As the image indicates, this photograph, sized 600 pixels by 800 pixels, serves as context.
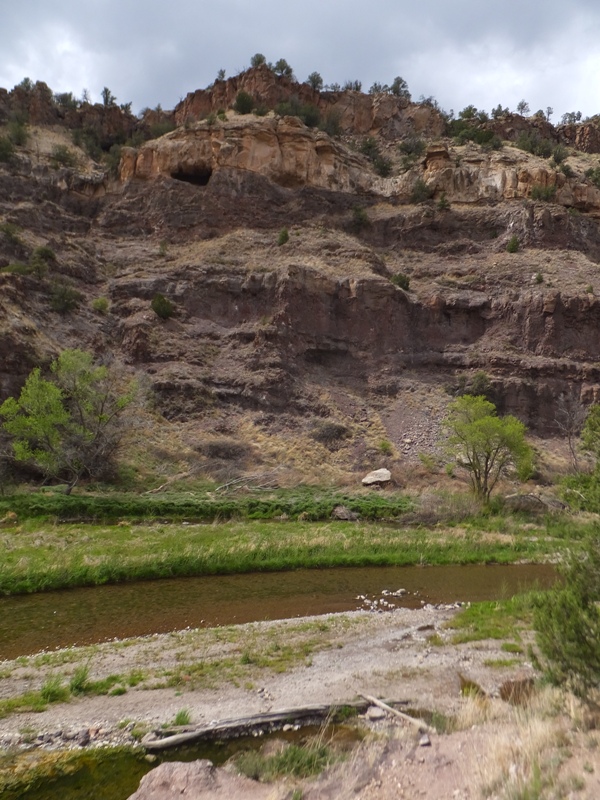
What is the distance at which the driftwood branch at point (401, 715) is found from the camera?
6824 mm

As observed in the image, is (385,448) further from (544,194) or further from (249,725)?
(544,194)

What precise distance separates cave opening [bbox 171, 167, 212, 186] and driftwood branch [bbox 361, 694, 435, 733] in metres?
59.2

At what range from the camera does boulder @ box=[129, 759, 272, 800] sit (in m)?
5.54

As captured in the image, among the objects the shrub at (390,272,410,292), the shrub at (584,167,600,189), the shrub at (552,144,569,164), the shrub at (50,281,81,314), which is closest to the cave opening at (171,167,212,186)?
the shrub at (50,281,81,314)

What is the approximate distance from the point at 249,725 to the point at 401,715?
2.28m

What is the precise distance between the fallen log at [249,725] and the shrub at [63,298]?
40.8 meters

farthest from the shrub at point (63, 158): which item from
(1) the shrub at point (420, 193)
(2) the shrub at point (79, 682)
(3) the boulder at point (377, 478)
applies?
(2) the shrub at point (79, 682)

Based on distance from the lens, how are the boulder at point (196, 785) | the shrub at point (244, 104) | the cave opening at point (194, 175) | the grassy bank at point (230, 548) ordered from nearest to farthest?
1. the boulder at point (196, 785)
2. the grassy bank at point (230, 548)
3. the cave opening at point (194, 175)
4. the shrub at point (244, 104)

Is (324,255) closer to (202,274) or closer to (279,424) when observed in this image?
(202,274)

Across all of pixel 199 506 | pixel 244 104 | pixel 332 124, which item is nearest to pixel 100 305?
pixel 199 506

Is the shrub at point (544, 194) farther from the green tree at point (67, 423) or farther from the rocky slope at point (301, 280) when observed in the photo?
the green tree at point (67, 423)

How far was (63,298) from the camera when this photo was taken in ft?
138

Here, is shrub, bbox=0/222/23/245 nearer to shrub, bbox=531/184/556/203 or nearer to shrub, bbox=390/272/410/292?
shrub, bbox=390/272/410/292

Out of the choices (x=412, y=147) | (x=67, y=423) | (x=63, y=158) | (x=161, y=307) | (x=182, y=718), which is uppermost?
(x=412, y=147)
